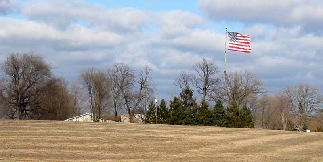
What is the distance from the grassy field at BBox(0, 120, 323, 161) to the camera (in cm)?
2052

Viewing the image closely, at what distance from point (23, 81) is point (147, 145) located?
51748 mm

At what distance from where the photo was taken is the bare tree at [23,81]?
71.0 m

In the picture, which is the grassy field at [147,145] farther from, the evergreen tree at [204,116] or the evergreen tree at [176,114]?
the evergreen tree at [176,114]

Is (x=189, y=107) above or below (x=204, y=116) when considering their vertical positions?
above

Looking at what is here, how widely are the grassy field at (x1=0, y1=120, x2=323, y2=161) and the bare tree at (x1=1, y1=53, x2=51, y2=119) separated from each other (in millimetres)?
43233

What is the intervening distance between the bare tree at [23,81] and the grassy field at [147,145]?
43.2 metres

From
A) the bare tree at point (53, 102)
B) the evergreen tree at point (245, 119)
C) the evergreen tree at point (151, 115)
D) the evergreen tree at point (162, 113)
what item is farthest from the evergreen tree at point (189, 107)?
the bare tree at point (53, 102)

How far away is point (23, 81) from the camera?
236 ft

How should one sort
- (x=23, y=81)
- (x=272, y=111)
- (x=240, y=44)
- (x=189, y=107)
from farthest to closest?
(x=272, y=111) → (x=23, y=81) → (x=189, y=107) → (x=240, y=44)

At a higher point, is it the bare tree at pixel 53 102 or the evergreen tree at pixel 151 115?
the bare tree at pixel 53 102

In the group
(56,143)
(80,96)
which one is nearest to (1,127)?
(56,143)

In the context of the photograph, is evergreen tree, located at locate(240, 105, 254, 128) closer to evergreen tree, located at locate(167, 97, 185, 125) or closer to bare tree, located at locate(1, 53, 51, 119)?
evergreen tree, located at locate(167, 97, 185, 125)

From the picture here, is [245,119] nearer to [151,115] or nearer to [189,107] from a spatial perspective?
[189,107]

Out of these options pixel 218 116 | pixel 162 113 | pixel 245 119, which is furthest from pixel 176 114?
pixel 245 119
